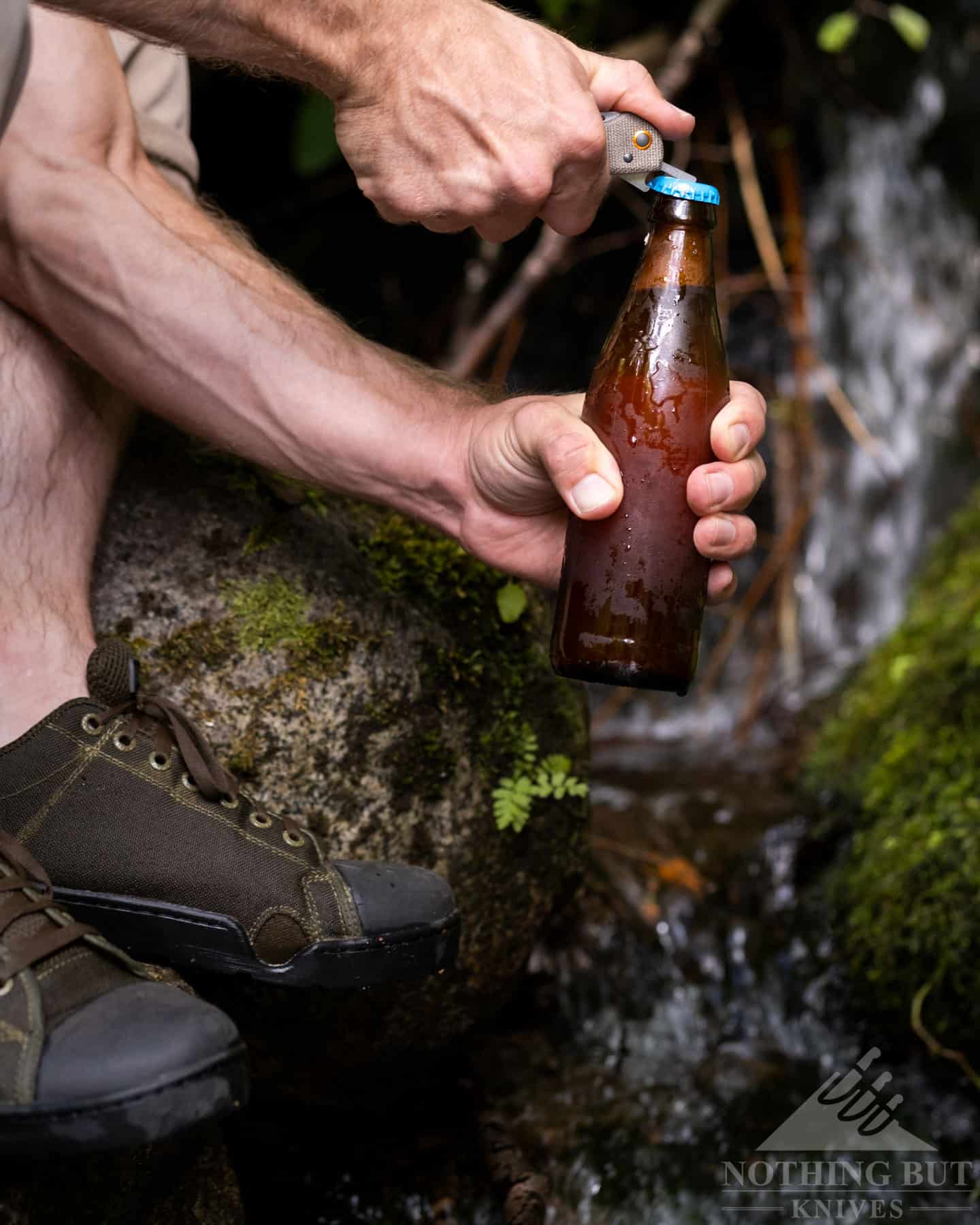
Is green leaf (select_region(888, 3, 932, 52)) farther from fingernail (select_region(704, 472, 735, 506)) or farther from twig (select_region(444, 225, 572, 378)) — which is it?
fingernail (select_region(704, 472, 735, 506))

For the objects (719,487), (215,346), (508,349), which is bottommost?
(508,349)

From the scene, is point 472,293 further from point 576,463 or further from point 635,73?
point 576,463

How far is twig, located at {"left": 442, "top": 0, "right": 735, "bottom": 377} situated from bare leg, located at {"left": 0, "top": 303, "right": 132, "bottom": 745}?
8.78ft

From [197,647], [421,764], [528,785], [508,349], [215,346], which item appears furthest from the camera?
[508,349]

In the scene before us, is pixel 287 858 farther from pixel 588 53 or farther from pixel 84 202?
pixel 588 53

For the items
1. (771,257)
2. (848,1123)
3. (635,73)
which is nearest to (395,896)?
(635,73)

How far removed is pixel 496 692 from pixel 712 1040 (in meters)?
1.23

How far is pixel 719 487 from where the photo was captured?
1717 millimetres

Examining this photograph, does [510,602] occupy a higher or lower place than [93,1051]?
lower

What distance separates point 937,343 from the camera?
19.9 ft

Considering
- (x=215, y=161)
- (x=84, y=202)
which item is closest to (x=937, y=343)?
(x=215, y=161)

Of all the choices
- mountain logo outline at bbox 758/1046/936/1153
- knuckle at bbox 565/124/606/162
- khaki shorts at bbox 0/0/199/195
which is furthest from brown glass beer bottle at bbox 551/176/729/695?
mountain logo outline at bbox 758/1046/936/1153

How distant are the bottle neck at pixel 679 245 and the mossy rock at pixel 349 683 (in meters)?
0.85

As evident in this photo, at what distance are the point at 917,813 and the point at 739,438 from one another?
1570 millimetres
